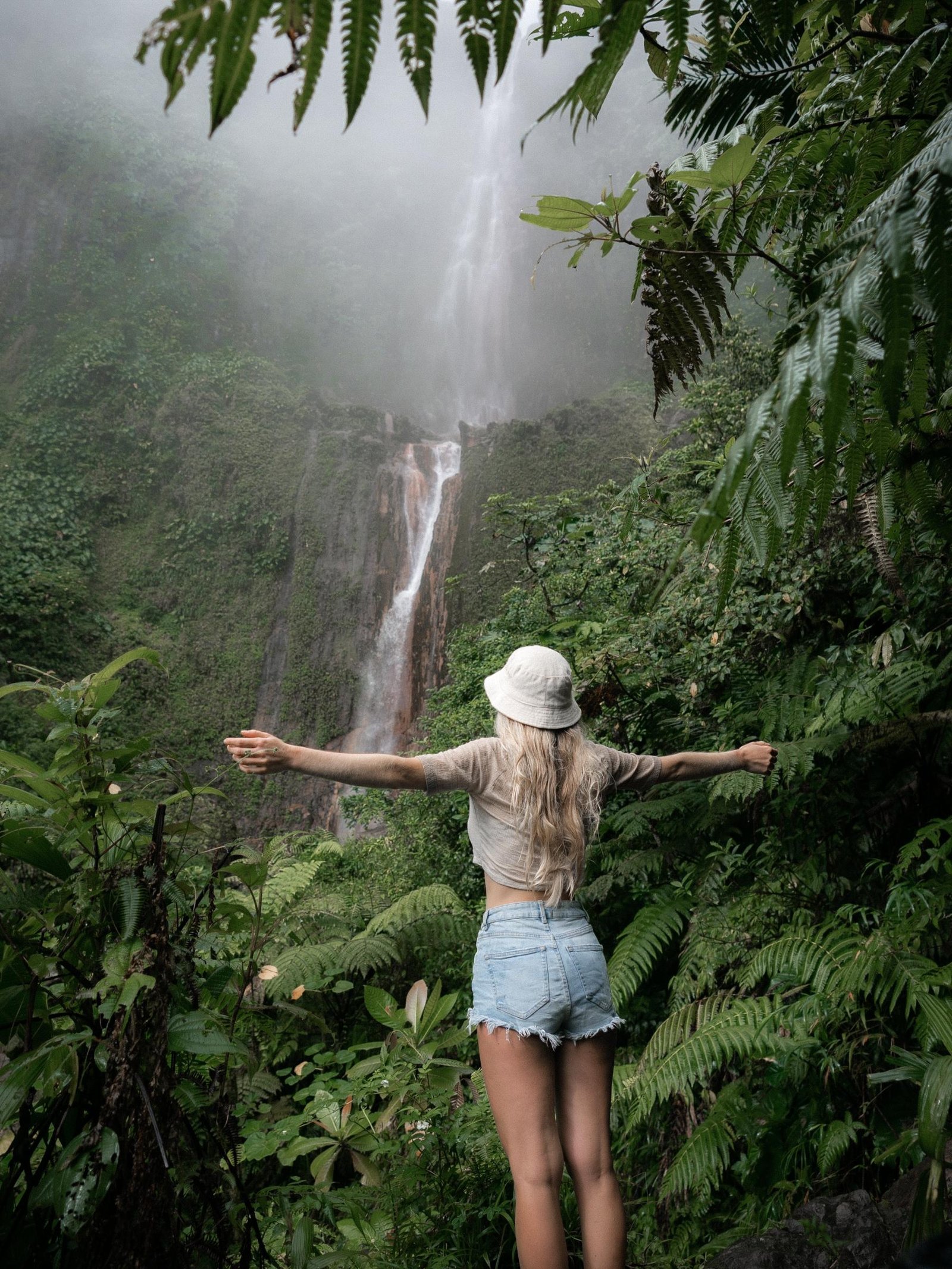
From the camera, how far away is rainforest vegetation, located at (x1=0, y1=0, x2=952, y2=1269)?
37.1 inches

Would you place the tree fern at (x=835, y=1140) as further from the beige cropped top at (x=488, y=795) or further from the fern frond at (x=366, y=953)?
the fern frond at (x=366, y=953)

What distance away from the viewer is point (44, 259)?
1702cm

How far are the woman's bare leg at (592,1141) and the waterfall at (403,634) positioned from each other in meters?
9.60

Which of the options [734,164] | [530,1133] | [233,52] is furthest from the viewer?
[530,1133]

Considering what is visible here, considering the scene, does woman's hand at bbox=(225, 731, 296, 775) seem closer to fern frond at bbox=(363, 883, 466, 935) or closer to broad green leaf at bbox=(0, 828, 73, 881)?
broad green leaf at bbox=(0, 828, 73, 881)

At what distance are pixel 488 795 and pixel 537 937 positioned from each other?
35 cm

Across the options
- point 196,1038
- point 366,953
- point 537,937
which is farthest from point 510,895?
point 366,953

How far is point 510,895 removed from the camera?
1953 mm

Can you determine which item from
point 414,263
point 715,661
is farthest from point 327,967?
point 414,263

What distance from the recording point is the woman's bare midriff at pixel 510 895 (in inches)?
76.3

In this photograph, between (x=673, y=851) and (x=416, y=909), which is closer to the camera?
(x=673, y=851)

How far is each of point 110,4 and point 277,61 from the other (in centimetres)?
538

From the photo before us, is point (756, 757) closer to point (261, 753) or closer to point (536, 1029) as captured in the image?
point (536, 1029)

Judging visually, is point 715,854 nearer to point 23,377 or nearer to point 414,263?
point 23,377
